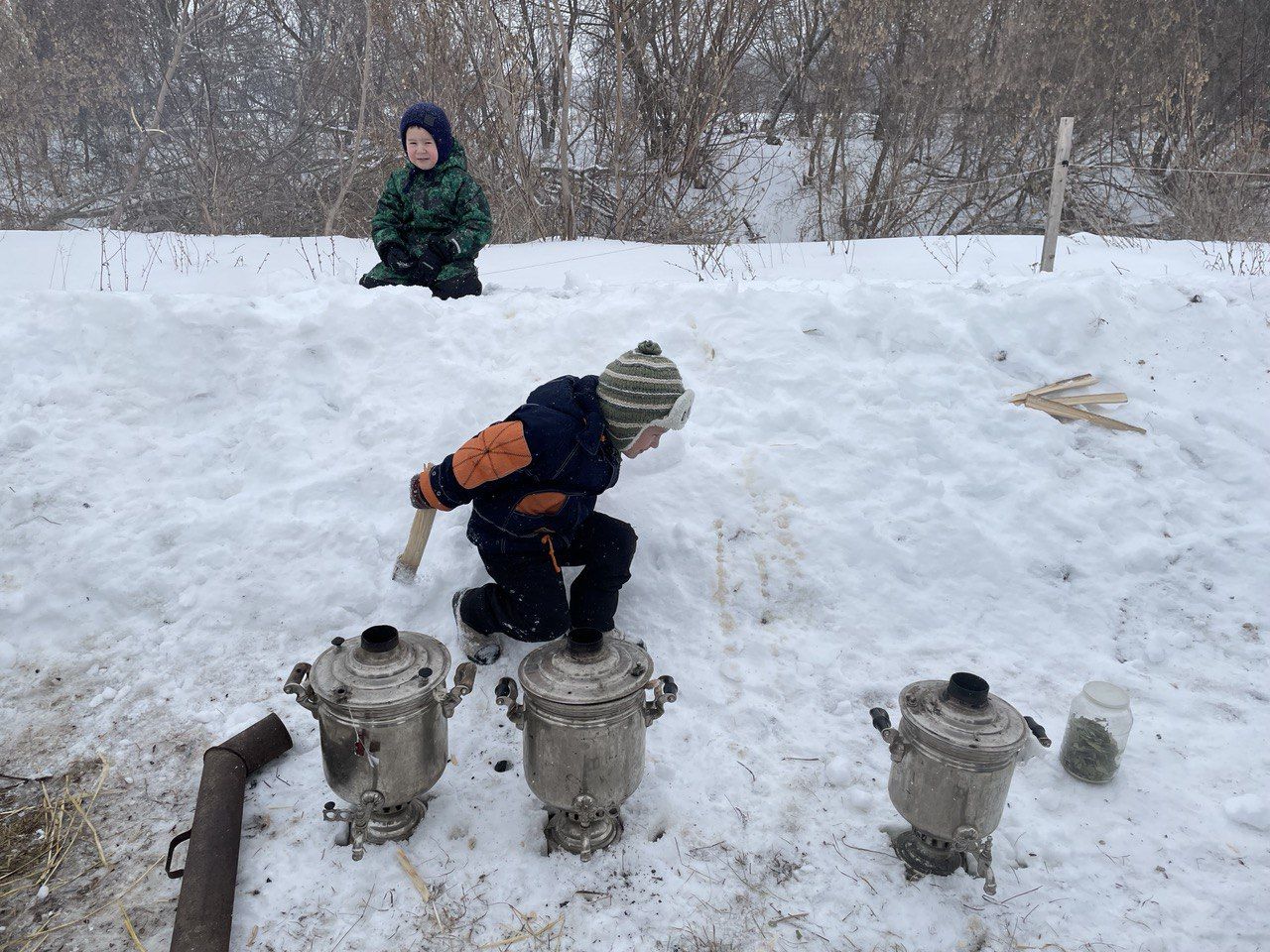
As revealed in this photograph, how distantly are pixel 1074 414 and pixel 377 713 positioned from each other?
367 centimetres

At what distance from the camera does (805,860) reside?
2.43 meters

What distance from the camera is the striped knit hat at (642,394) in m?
2.80

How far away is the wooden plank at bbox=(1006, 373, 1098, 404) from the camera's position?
410 cm

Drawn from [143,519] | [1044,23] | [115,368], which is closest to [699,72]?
[1044,23]

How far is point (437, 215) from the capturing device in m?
4.80

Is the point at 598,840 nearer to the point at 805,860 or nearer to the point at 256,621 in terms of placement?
the point at 805,860

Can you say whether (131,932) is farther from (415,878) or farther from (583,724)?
(583,724)

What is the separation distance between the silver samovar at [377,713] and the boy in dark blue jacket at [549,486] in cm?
63

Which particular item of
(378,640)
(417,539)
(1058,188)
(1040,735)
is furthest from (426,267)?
(1058,188)

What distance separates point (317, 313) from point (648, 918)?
3.40 metres

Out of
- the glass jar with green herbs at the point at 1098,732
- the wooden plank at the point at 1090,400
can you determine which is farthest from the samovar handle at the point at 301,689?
the wooden plank at the point at 1090,400

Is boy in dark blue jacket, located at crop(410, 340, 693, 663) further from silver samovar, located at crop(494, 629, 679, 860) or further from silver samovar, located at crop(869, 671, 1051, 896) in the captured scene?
silver samovar, located at crop(869, 671, 1051, 896)

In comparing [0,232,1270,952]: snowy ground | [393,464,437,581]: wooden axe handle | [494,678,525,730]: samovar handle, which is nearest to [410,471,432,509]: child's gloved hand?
[393,464,437,581]: wooden axe handle

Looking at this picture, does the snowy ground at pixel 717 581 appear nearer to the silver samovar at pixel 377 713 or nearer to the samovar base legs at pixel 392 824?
the samovar base legs at pixel 392 824
